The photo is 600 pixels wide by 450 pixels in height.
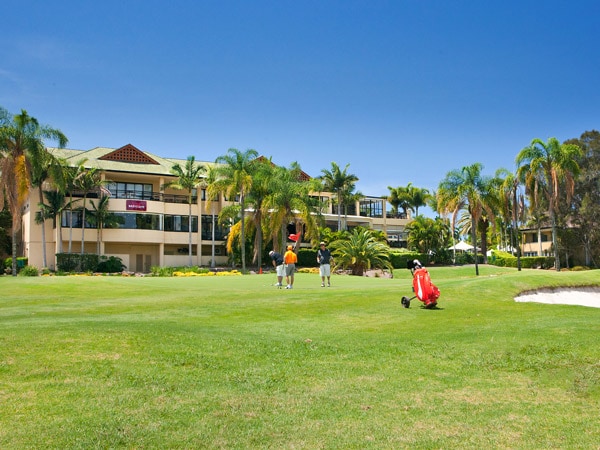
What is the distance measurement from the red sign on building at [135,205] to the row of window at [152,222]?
53 cm

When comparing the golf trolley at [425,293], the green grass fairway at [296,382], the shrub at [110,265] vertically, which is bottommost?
the green grass fairway at [296,382]

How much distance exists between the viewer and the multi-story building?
59438 millimetres

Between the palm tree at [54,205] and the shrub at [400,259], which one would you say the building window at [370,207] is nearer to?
the shrub at [400,259]

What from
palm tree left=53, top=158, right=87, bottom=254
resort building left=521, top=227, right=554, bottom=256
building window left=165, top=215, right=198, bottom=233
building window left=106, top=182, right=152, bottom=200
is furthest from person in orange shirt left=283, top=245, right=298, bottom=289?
resort building left=521, top=227, right=554, bottom=256

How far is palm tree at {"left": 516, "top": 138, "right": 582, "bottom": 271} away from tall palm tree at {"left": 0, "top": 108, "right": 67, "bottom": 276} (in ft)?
152

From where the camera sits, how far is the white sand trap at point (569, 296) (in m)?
24.2

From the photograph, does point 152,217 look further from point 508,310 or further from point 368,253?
point 508,310

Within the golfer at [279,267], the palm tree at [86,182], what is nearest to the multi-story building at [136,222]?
the palm tree at [86,182]

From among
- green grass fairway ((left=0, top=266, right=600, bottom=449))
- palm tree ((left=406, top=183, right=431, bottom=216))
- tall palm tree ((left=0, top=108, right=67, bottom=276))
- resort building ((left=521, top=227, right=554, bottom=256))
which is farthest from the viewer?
palm tree ((left=406, top=183, right=431, bottom=216))

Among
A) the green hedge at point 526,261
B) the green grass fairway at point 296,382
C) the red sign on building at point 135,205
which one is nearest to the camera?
the green grass fairway at point 296,382

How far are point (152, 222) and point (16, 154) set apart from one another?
1694 centimetres

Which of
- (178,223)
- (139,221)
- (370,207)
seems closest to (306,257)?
(178,223)

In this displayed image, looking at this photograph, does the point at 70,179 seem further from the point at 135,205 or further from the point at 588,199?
the point at 588,199

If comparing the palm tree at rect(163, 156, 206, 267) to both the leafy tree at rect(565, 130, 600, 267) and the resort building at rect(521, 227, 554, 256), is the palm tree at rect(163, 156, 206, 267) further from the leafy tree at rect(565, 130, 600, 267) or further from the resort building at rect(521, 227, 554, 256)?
the resort building at rect(521, 227, 554, 256)
